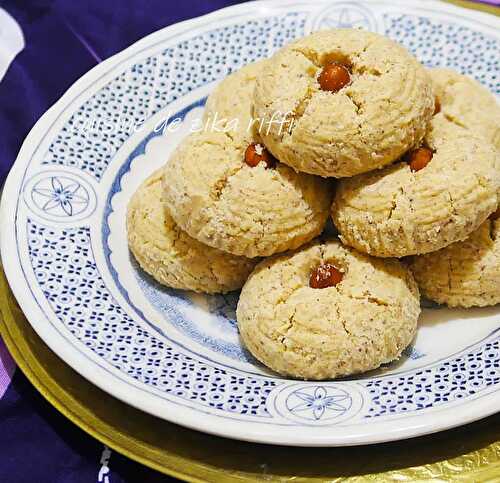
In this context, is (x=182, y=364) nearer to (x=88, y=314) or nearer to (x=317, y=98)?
(x=88, y=314)

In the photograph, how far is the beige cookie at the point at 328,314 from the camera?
7.34 feet

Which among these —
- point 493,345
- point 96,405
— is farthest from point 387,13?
point 96,405

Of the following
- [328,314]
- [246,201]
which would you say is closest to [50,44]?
[246,201]

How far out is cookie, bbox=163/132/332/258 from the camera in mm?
2354

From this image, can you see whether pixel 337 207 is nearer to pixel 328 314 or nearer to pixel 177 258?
pixel 328 314

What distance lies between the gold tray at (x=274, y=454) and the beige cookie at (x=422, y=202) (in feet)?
1.62

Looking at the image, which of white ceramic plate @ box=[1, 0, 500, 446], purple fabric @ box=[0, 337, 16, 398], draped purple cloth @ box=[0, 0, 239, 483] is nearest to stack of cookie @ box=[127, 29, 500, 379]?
white ceramic plate @ box=[1, 0, 500, 446]

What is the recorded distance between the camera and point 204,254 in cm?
256

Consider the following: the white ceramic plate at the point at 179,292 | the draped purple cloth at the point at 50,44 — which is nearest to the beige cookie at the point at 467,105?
the white ceramic plate at the point at 179,292

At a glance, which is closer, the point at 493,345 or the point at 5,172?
the point at 493,345

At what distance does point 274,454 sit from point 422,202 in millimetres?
745

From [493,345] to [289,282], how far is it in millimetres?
568

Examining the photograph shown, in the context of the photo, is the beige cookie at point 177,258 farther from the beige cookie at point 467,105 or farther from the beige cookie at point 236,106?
the beige cookie at point 467,105

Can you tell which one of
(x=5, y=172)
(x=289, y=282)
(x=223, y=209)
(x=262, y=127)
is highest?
(x=262, y=127)
